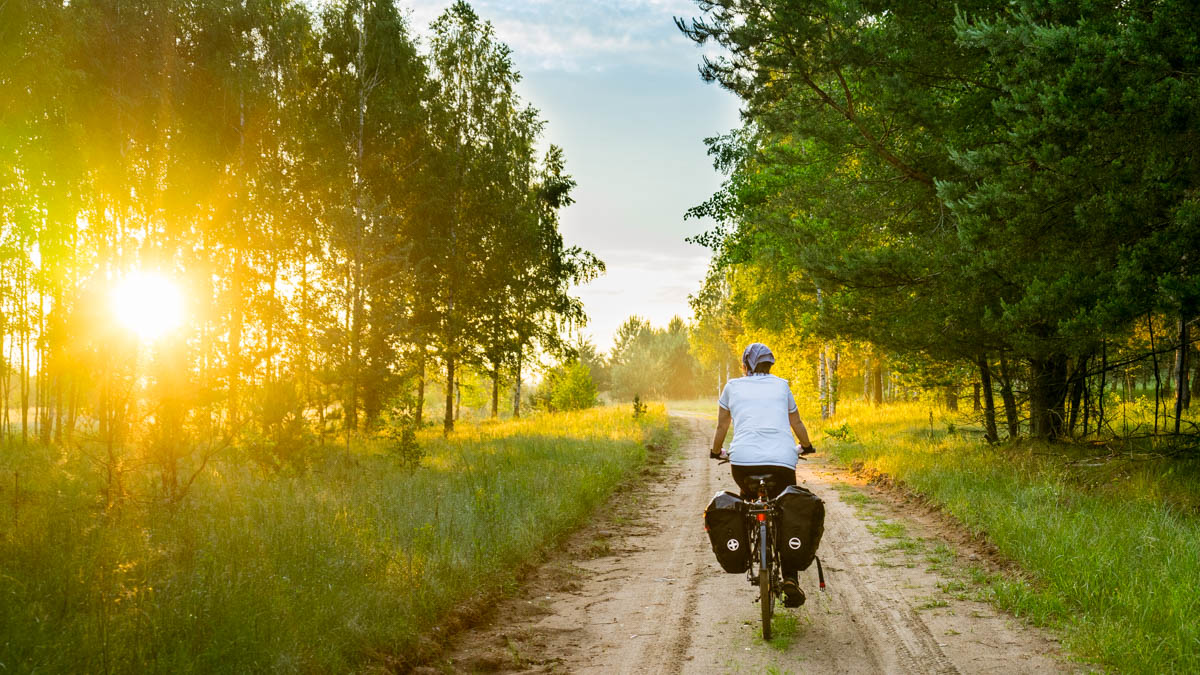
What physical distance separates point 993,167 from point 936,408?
18.4 m

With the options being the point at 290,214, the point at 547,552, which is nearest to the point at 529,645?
the point at 547,552

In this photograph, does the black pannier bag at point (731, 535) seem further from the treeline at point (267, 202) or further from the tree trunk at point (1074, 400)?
the tree trunk at point (1074, 400)

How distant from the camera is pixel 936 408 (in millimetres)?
25359

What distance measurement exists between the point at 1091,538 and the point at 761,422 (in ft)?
12.5

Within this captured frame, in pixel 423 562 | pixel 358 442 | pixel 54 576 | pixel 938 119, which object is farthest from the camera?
pixel 358 442

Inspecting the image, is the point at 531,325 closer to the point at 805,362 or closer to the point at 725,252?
the point at 725,252

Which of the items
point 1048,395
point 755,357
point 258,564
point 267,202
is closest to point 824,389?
point 1048,395

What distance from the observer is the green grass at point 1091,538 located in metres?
4.95

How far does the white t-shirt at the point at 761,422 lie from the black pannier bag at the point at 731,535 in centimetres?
40

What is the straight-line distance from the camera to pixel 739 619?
6004 millimetres

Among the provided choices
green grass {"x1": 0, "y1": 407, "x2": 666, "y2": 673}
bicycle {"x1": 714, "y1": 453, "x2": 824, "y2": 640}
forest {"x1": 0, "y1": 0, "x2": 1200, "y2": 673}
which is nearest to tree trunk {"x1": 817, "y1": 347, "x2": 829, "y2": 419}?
forest {"x1": 0, "y1": 0, "x2": 1200, "y2": 673}

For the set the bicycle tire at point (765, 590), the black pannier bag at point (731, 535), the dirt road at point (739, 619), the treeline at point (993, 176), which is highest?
the treeline at point (993, 176)

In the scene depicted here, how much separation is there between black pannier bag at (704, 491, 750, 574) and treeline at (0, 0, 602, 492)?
681cm

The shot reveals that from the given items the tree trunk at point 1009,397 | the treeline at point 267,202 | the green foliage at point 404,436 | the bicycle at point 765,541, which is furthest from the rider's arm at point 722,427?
the tree trunk at point 1009,397
